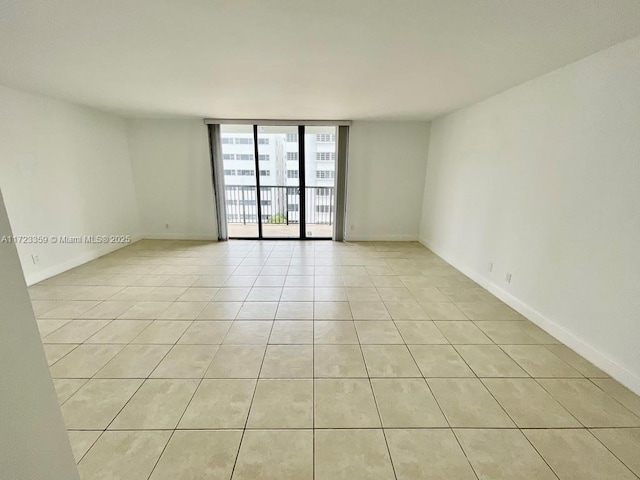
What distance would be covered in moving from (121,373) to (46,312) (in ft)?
4.81

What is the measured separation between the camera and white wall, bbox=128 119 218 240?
191 inches

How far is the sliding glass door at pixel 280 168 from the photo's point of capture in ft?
16.5

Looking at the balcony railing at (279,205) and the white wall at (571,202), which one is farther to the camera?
the balcony railing at (279,205)

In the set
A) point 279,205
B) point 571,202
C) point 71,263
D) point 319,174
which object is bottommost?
point 71,263

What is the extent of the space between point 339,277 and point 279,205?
3.23m

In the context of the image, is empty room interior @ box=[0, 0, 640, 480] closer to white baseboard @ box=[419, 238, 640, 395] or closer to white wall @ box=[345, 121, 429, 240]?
white baseboard @ box=[419, 238, 640, 395]

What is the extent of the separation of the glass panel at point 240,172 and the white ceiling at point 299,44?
1.97 meters

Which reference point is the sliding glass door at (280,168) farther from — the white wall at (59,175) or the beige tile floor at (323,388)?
the beige tile floor at (323,388)

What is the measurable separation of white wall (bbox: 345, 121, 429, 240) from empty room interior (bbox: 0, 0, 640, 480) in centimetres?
74

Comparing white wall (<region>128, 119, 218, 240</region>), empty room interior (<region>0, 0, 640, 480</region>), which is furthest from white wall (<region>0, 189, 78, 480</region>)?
white wall (<region>128, 119, 218, 240</region>)

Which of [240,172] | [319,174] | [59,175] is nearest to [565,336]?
[319,174]

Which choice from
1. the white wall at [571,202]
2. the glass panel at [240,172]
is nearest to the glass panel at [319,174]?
the glass panel at [240,172]

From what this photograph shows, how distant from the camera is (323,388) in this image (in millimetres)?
1726

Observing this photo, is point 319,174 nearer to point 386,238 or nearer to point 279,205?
point 279,205
